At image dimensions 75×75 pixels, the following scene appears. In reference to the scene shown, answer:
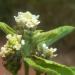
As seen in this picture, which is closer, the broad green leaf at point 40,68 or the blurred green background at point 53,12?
the broad green leaf at point 40,68

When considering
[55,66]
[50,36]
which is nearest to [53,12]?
[50,36]

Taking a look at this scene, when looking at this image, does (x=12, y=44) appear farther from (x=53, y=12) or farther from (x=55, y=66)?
(x=53, y=12)

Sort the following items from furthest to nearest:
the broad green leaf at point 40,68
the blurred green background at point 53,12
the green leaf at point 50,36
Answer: the blurred green background at point 53,12, the green leaf at point 50,36, the broad green leaf at point 40,68

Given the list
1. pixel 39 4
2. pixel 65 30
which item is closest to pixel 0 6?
pixel 39 4

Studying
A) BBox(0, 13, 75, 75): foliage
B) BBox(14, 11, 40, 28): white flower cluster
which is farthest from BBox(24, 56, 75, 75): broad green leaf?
BBox(14, 11, 40, 28): white flower cluster

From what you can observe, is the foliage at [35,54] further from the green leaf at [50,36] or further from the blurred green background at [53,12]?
the blurred green background at [53,12]

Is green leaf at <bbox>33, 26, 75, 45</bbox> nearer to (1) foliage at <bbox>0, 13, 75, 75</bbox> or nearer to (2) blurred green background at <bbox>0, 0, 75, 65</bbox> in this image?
(1) foliage at <bbox>0, 13, 75, 75</bbox>

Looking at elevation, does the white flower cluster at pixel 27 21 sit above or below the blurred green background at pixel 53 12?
below

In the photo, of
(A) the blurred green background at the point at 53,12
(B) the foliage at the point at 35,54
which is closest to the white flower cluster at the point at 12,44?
(B) the foliage at the point at 35,54

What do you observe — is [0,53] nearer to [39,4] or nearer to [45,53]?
[45,53]
